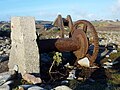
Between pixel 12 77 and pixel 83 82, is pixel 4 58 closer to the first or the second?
pixel 12 77

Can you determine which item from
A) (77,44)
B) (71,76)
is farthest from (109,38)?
(71,76)

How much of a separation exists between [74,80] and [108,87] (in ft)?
→ 4.27

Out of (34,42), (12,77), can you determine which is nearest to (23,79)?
(12,77)

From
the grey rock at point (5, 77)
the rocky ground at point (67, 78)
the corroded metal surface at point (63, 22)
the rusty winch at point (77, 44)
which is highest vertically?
the corroded metal surface at point (63, 22)

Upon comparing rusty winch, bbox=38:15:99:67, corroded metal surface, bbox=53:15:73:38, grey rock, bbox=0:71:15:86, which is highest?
corroded metal surface, bbox=53:15:73:38

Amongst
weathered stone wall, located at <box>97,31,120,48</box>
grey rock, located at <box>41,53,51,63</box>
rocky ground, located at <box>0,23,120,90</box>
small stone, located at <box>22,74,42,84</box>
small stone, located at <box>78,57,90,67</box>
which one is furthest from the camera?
weathered stone wall, located at <box>97,31,120,48</box>

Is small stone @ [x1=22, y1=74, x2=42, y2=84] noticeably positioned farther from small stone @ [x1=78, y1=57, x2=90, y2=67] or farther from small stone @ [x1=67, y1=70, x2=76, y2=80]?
small stone @ [x1=78, y1=57, x2=90, y2=67]

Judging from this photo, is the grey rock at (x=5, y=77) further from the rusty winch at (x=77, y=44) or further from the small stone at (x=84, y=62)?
the small stone at (x=84, y=62)

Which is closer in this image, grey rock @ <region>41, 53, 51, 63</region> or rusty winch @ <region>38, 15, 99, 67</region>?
rusty winch @ <region>38, 15, 99, 67</region>

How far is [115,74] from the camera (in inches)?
404

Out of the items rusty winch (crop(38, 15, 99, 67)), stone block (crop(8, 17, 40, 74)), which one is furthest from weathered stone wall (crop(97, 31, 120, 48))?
stone block (crop(8, 17, 40, 74))

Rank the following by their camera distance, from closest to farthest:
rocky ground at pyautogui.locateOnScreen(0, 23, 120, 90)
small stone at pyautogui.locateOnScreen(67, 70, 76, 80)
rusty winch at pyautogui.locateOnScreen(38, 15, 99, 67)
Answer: rocky ground at pyautogui.locateOnScreen(0, 23, 120, 90)
small stone at pyautogui.locateOnScreen(67, 70, 76, 80)
rusty winch at pyautogui.locateOnScreen(38, 15, 99, 67)

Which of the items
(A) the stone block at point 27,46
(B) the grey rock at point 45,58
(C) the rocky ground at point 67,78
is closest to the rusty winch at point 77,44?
(C) the rocky ground at point 67,78

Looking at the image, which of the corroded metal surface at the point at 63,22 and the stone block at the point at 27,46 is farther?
the corroded metal surface at the point at 63,22
